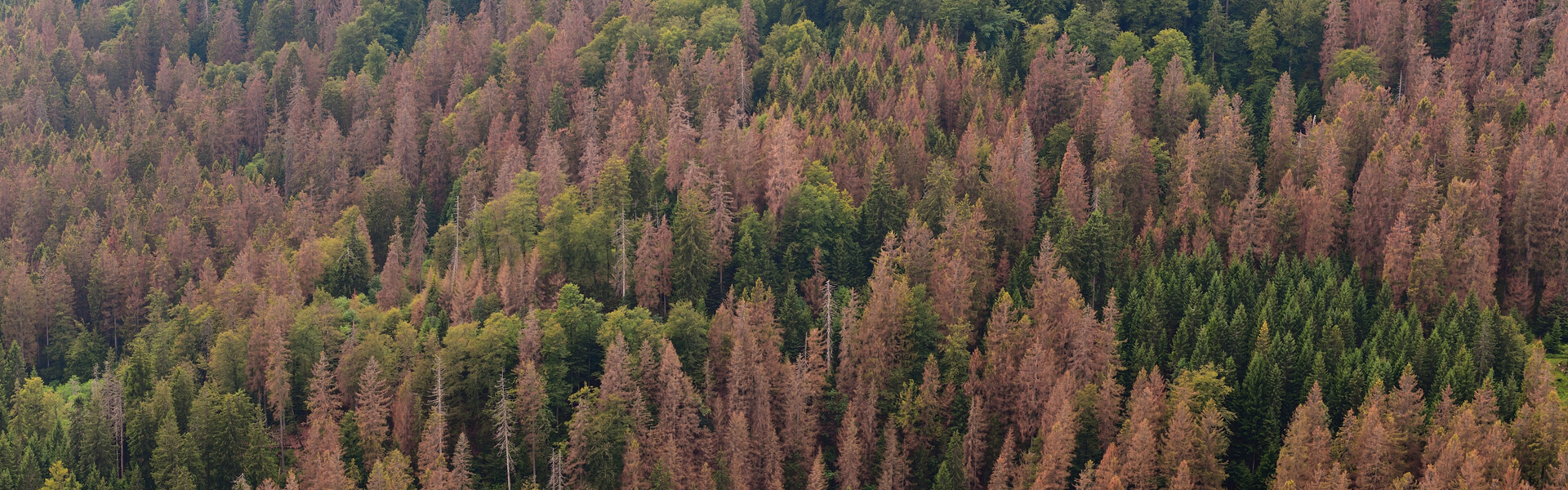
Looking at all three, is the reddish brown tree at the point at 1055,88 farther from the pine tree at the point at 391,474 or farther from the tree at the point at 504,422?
the pine tree at the point at 391,474

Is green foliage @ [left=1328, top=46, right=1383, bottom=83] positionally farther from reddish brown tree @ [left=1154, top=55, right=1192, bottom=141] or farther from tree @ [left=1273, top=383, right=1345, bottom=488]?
tree @ [left=1273, top=383, right=1345, bottom=488]

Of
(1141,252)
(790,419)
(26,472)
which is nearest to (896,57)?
(1141,252)

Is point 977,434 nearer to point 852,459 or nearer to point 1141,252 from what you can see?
point 852,459

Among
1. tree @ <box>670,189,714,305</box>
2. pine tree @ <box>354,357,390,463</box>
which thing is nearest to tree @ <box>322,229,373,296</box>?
pine tree @ <box>354,357,390,463</box>

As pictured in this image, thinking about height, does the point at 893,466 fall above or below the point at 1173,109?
below

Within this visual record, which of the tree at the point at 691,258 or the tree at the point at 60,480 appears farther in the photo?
the tree at the point at 691,258

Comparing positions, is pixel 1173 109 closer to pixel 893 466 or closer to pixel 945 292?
pixel 945 292

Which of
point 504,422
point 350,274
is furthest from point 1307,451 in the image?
point 350,274

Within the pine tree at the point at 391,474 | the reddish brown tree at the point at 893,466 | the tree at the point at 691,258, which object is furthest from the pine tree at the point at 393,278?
the reddish brown tree at the point at 893,466

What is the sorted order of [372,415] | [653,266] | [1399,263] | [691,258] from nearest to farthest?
[372,415] → [1399,263] → [691,258] → [653,266]
